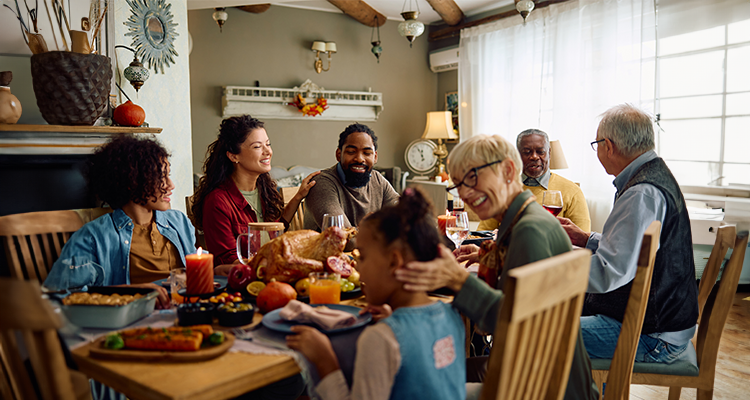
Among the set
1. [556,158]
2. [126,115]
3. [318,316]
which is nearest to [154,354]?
[318,316]

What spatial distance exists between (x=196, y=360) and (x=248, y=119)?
65.0 inches

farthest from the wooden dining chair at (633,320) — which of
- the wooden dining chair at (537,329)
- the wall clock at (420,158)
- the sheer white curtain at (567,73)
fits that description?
the wall clock at (420,158)

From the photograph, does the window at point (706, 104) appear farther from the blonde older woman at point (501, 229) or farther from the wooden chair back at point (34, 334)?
the wooden chair back at point (34, 334)

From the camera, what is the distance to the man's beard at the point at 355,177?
268cm

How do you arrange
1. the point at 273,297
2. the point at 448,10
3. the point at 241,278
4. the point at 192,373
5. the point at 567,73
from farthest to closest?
the point at 448,10 < the point at 567,73 < the point at 241,278 < the point at 273,297 < the point at 192,373

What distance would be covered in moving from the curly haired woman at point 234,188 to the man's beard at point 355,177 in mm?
278

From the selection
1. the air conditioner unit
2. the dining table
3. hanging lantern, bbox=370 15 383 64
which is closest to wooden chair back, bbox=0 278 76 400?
the dining table

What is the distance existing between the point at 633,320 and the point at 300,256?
916mm

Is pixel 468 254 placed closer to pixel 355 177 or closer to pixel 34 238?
pixel 355 177

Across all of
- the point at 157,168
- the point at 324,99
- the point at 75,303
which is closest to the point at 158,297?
the point at 75,303

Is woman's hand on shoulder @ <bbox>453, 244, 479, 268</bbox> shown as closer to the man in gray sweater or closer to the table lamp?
the man in gray sweater

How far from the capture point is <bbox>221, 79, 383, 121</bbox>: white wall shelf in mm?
5742

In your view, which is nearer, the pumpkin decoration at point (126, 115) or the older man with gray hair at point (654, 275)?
the older man with gray hair at point (654, 275)

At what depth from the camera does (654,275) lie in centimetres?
163
